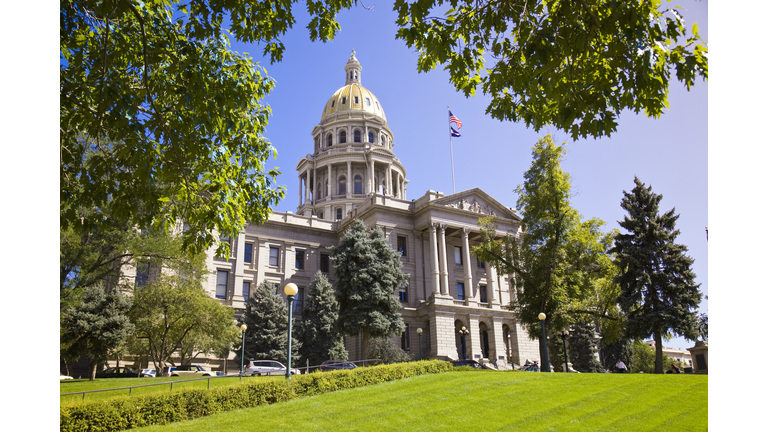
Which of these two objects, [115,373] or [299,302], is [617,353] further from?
[115,373]

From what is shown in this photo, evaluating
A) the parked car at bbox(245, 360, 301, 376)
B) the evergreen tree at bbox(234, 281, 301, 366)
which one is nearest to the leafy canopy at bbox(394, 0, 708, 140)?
the parked car at bbox(245, 360, 301, 376)

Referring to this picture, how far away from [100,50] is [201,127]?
76.9 inches

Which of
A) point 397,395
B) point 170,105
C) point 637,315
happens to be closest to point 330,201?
point 637,315

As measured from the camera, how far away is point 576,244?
Answer: 27.5 meters

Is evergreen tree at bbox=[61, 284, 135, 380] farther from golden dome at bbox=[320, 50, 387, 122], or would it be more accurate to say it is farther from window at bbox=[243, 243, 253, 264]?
golden dome at bbox=[320, 50, 387, 122]

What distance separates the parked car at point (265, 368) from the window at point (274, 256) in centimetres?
1609

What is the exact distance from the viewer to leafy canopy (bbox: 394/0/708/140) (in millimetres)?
5762

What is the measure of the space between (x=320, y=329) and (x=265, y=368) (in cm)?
744

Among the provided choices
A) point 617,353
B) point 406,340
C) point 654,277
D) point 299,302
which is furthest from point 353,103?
point 654,277

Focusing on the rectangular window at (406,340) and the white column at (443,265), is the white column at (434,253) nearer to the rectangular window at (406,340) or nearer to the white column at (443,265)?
the white column at (443,265)

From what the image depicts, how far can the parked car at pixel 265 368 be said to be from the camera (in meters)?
32.1

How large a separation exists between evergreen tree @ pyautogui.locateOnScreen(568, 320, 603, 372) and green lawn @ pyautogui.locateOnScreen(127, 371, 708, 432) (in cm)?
3338

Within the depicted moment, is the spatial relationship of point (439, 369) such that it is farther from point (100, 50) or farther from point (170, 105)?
point (100, 50)

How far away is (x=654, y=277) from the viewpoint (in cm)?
3075
